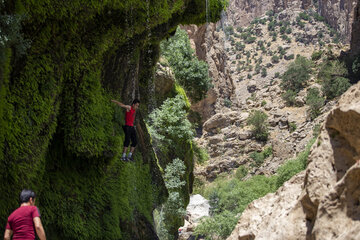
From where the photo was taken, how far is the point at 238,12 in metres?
122

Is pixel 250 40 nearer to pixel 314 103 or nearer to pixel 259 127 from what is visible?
pixel 259 127

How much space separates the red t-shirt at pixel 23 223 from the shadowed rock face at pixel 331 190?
3.72 m

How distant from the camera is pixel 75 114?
35.4 feet

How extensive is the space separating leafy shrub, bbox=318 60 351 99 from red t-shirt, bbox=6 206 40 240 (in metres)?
45.9

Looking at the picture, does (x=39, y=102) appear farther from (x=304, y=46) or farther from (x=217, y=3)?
(x=304, y=46)

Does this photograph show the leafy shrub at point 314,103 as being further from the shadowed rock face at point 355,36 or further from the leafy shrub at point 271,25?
the leafy shrub at point 271,25

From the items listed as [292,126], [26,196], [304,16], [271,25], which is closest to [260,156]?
[292,126]

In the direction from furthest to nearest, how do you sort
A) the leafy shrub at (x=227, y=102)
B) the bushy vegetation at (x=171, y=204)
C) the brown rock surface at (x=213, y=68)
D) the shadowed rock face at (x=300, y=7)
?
the shadowed rock face at (x=300, y=7) → the leafy shrub at (x=227, y=102) → the brown rock surface at (x=213, y=68) → the bushy vegetation at (x=171, y=204)

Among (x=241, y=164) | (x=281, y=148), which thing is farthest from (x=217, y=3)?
(x=241, y=164)

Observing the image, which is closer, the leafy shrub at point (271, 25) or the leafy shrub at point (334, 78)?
the leafy shrub at point (334, 78)

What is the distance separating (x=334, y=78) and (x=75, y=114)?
152ft

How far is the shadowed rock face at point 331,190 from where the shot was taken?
482 centimetres

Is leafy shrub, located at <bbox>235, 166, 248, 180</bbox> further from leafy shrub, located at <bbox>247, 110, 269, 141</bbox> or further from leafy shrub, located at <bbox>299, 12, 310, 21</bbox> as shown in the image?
leafy shrub, located at <bbox>299, 12, 310, 21</bbox>

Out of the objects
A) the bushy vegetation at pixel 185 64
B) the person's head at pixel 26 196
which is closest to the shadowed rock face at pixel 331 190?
the person's head at pixel 26 196
